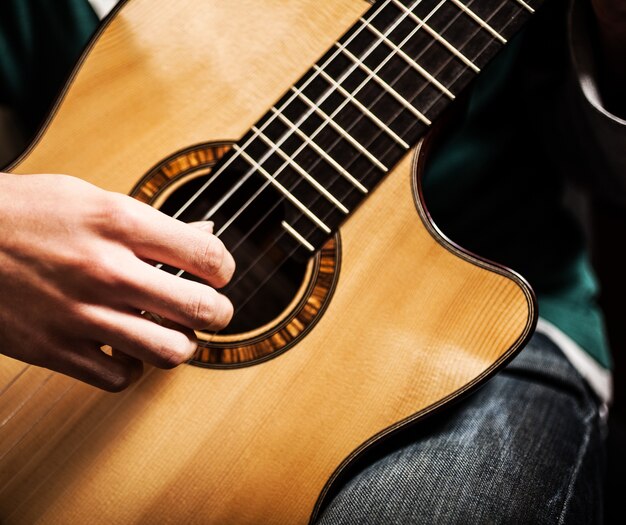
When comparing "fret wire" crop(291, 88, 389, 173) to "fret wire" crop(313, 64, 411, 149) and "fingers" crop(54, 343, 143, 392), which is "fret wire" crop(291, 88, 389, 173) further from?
"fingers" crop(54, 343, 143, 392)

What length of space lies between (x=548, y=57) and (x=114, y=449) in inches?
31.5

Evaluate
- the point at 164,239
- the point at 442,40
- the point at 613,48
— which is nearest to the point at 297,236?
the point at 164,239

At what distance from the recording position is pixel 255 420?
565 millimetres

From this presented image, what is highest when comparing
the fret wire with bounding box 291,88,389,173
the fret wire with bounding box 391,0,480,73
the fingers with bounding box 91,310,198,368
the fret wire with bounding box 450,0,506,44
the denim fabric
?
the fret wire with bounding box 450,0,506,44

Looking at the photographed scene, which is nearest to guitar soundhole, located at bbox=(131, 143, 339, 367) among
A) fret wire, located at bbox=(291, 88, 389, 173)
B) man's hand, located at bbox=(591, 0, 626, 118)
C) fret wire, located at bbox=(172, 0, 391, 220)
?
fret wire, located at bbox=(172, 0, 391, 220)

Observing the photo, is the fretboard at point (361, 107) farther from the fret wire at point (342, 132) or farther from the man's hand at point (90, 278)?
the man's hand at point (90, 278)

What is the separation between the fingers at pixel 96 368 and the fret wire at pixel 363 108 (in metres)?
0.39

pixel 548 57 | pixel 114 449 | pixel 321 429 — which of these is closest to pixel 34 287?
pixel 114 449

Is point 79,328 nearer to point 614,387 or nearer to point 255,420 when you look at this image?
point 255,420

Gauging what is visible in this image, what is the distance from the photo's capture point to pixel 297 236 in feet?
1.96

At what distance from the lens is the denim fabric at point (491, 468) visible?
0.56m

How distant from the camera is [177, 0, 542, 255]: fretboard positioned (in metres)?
0.59

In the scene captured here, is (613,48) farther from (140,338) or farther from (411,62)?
(140,338)

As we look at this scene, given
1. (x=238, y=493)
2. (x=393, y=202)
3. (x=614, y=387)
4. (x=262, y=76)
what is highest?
(x=262, y=76)
